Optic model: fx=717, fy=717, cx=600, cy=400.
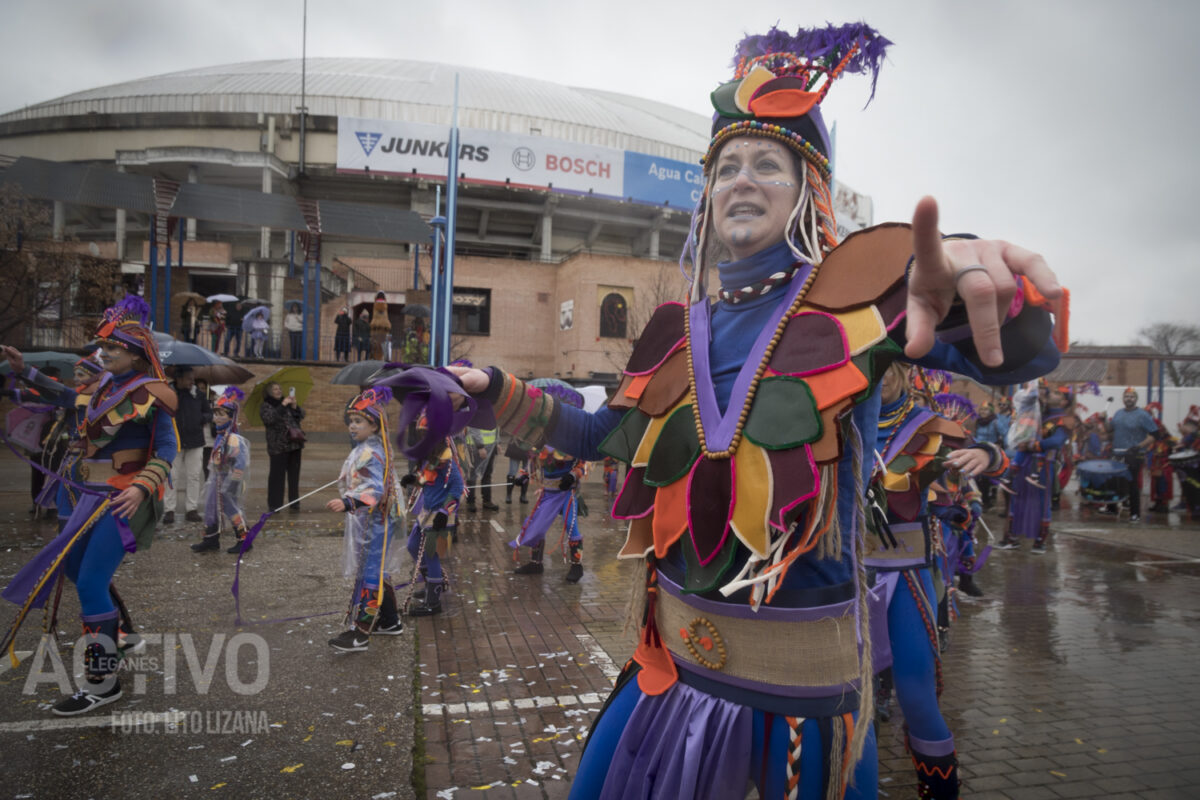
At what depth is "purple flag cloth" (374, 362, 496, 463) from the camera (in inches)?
72.7

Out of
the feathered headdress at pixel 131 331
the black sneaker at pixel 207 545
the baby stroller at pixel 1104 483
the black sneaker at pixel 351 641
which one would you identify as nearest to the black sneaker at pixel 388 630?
the black sneaker at pixel 351 641

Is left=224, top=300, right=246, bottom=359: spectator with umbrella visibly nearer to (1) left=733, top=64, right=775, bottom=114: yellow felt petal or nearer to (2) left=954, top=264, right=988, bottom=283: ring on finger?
(1) left=733, top=64, right=775, bottom=114: yellow felt petal

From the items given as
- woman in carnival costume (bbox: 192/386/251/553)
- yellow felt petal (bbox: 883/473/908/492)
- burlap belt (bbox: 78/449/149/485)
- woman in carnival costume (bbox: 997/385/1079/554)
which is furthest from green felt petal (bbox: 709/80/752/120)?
woman in carnival costume (bbox: 997/385/1079/554)

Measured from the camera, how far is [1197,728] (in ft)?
13.9

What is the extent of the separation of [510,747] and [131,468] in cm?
292

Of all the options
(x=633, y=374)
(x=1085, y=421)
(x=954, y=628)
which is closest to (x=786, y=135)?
(x=633, y=374)

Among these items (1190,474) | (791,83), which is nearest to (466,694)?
(791,83)

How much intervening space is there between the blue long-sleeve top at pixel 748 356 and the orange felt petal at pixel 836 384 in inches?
5.1

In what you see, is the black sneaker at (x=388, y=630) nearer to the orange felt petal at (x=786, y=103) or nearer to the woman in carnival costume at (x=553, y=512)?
the woman in carnival costume at (x=553, y=512)

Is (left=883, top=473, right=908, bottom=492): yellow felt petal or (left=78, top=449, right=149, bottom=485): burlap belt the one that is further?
(left=78, top=449, right=149, bottom=485): burlap belt

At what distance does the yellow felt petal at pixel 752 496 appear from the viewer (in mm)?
1652

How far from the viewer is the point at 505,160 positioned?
116 feet

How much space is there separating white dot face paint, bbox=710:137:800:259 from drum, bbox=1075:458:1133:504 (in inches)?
553

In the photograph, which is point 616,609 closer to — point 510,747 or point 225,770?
point 510,747
